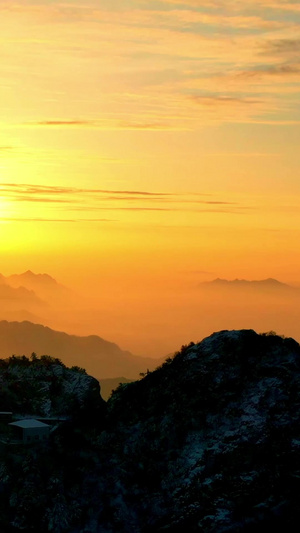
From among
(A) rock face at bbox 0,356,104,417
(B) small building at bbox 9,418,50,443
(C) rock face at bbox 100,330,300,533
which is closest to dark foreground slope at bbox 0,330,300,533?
(C) rock face at bbox 100,330,300,533

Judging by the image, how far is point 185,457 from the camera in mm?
126812

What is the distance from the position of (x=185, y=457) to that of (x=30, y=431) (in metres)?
24.3

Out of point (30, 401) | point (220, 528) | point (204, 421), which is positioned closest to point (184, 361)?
point (204, 421)

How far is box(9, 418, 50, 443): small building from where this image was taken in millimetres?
132750

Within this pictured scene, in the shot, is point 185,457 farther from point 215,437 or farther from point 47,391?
point 47,391

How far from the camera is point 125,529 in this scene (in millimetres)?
116250

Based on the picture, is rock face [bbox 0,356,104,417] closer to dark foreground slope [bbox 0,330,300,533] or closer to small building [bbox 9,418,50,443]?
dark foreground slope [bbox 0,330,300,533]

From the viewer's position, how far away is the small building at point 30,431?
133m

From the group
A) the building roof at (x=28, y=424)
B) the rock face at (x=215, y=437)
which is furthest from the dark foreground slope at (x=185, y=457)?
the building roof at (x=28, y=424)

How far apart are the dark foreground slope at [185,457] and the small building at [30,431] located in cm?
208

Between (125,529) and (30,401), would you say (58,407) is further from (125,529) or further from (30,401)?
(125,529)

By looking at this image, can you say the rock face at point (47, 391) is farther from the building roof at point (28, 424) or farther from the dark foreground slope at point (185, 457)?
the building roof at point (28, 424)

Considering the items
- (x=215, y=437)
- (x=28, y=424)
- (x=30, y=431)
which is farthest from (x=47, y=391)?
(x=215, y=437)

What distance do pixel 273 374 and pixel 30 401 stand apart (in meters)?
42.8
